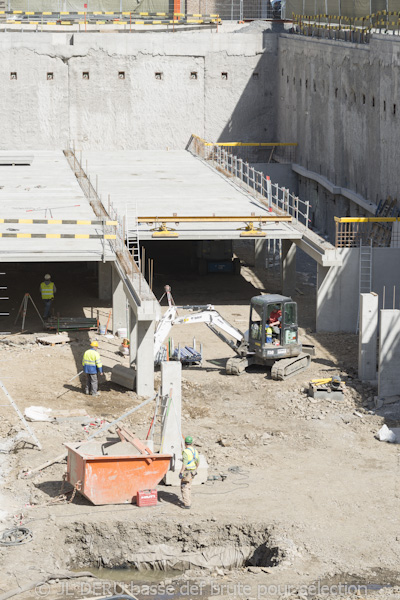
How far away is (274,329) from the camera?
27.4 m

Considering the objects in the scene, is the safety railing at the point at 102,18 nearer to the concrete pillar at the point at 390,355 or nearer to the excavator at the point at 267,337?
the excavator at the point at 267,337

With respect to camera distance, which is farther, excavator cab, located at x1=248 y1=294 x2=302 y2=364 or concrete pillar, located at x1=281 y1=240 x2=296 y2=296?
A: concrete pillar, located at x1=281 y1=240 x2=296 y2=296

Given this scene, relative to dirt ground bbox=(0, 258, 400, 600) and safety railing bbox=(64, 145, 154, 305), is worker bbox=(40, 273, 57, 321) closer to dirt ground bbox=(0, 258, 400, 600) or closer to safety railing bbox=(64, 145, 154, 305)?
safety railing bbox=(64, 145, 154, 305)

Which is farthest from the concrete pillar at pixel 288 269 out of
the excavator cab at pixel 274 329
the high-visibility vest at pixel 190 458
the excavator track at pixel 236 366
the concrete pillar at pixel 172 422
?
the high-visibility vest at pixel 190 458

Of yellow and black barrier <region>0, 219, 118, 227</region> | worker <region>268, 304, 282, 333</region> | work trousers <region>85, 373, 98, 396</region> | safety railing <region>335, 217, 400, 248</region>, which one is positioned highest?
yellow and black barrier <region>0, 219, 118, 227</region>

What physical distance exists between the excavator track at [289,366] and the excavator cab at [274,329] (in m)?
0.15

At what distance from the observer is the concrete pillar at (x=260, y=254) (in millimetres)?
41281

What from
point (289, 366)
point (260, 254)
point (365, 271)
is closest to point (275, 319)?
point (289, 366)

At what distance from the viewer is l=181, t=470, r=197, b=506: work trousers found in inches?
757

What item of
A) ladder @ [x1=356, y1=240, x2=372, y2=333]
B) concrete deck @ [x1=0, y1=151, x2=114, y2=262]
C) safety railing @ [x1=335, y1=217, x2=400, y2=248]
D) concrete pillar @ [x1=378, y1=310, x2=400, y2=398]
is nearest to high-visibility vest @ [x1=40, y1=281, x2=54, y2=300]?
concrete deck @ [x1=0, y1=151, x2=114, y2=262]

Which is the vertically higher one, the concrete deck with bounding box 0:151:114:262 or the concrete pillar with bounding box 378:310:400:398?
the concrete deck with bounding box 0:151:114:262

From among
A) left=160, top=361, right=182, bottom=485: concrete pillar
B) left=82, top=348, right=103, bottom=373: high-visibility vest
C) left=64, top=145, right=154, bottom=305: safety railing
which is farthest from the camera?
left=64, top=145, right=154, bottom=305: safety railing

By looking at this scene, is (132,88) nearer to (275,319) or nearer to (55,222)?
(55,222)

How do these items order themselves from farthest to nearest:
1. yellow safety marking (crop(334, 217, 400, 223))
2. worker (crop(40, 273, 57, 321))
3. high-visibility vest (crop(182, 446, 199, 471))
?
yellow safety marking (crop(334, 217, 400, 223)) → worker (crop(40, 273, 57, 321)) → high-visibility vest (crop(182, 446, 199, 471))
